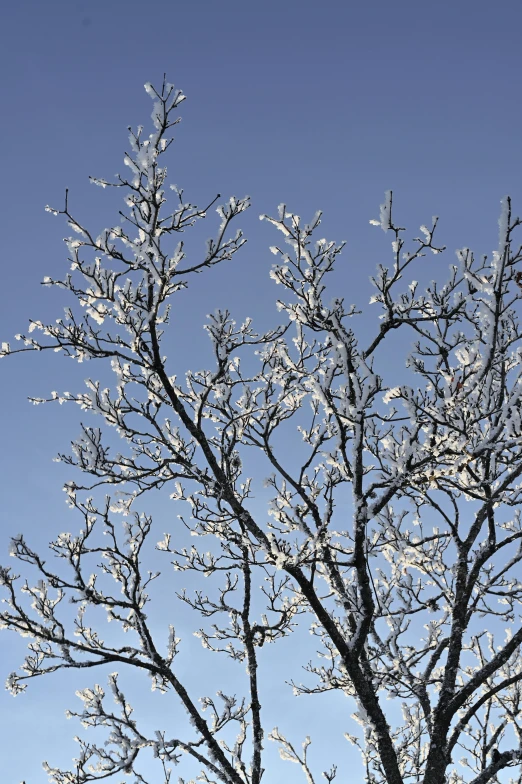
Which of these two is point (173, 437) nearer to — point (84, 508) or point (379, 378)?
point (84, 508)

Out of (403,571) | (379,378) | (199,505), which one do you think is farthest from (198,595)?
(379,378)

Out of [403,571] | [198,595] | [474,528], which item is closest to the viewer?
[474,528]

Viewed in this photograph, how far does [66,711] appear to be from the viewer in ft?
23.2

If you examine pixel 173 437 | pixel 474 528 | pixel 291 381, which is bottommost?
pixel 474 528

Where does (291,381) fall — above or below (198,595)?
above

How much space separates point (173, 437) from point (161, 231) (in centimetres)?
250

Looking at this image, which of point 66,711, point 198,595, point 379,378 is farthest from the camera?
point 198,595

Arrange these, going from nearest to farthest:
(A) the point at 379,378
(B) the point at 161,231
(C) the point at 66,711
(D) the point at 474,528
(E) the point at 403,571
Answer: (A) the point at 379,378 < (B) the point at 161,231 < (D) the point at 474,528 < (C) the point at 66,711 < (E) the point at 403,571

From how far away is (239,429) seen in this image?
6.66 m

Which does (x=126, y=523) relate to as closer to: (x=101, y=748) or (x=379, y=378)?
(x=101, y=748)

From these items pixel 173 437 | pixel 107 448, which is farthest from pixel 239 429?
pixel 107 448

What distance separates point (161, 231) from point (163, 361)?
1.42 metres

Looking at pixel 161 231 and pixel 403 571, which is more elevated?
pixel 161 231

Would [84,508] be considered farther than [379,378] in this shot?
Yes
